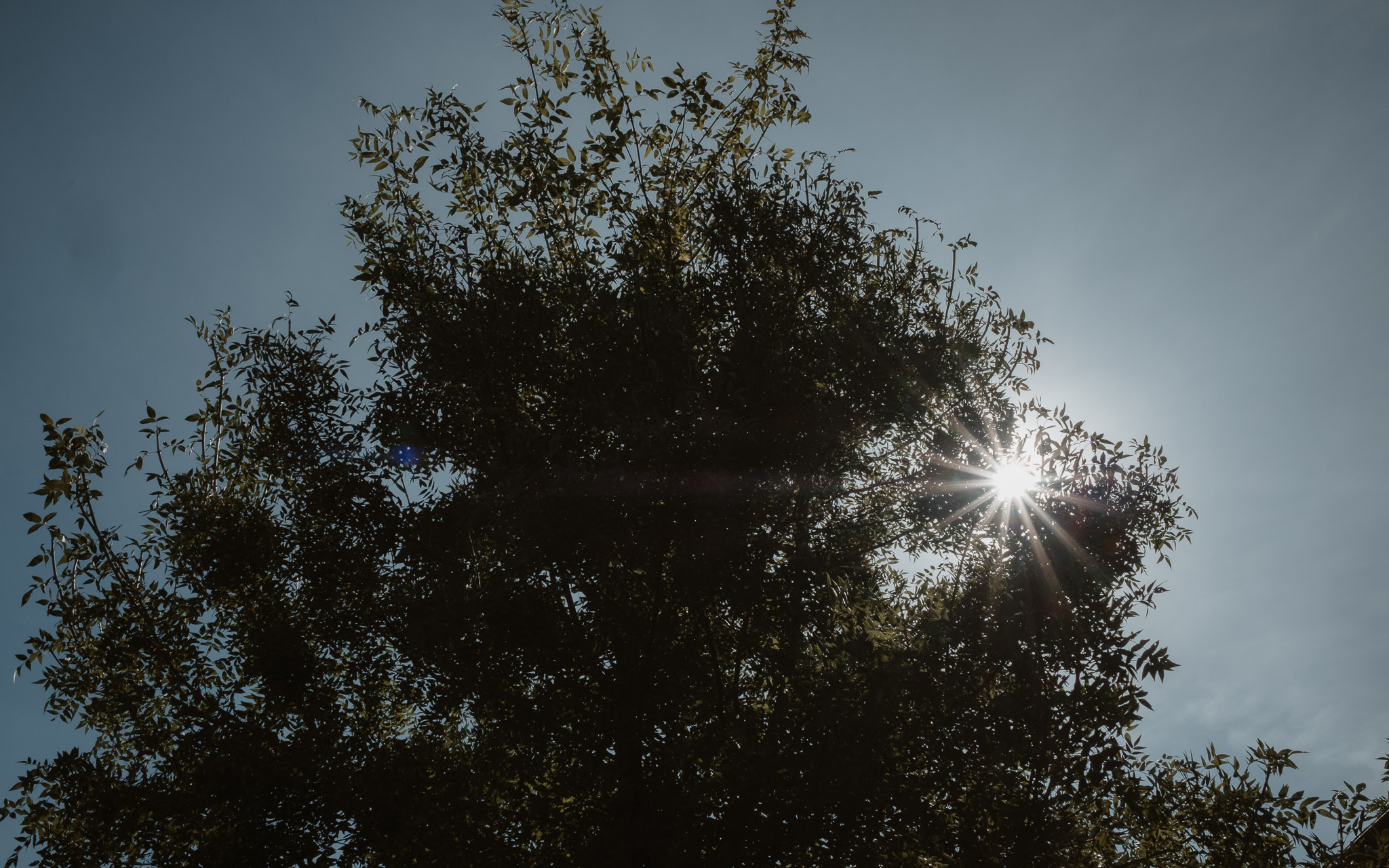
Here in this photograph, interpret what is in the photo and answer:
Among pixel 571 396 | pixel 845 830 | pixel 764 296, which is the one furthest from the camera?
pixel 764 296

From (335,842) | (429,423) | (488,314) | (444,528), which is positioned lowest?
(335,842)

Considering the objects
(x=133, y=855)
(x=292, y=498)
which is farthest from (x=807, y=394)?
(x=133, y=855)

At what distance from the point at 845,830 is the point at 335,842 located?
5.95 meters

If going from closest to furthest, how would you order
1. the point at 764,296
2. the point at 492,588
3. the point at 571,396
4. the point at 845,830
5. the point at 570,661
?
the point at 845,830, the point at 492,588, the point at 570,661, the point at 571,396, the point at 764,296

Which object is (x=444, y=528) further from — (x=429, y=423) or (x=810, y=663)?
(x=810, y=663)

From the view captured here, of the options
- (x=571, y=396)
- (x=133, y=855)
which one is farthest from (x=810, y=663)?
(x=133, y=855)

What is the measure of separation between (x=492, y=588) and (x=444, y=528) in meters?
1.33

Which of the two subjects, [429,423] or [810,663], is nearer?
[810,663]

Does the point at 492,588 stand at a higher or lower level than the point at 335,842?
higher

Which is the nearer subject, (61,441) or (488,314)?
(61,441)

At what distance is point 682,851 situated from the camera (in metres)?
7.23

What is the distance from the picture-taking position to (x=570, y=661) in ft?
27.4

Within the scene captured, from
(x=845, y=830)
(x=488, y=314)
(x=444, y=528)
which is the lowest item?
(x=845, y=830)

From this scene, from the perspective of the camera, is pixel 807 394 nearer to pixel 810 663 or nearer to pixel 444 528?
pixel 810 663
